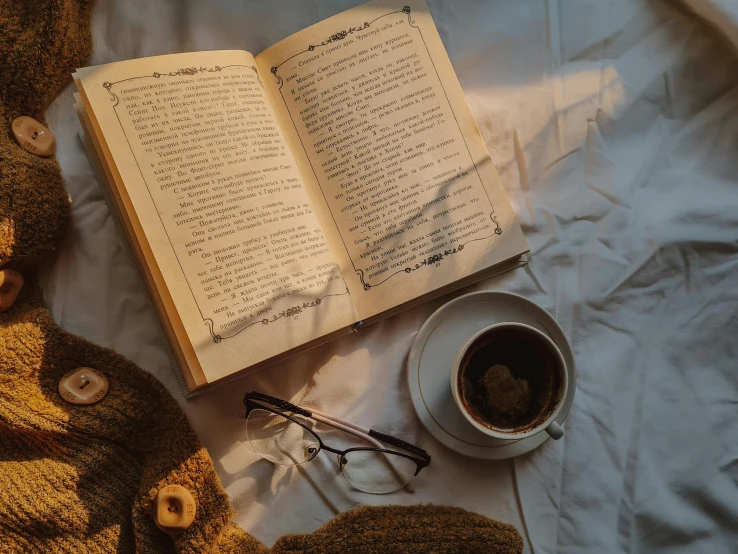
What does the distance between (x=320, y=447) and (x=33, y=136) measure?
1.45ft

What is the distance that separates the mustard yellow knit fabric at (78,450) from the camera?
61 cm

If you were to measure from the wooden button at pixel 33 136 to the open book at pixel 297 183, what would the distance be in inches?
1.9

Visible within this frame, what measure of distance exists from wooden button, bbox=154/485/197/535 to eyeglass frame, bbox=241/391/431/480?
10 centimetres

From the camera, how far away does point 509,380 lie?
0.62m

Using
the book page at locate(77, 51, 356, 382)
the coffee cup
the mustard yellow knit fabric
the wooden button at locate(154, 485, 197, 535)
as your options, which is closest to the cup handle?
the coffee cup

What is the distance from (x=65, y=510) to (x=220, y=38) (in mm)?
521

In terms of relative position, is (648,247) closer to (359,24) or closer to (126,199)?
(359,24)

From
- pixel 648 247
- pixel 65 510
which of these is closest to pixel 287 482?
pixel 65 510

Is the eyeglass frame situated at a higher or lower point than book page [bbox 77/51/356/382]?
lower

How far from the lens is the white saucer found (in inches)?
25.8

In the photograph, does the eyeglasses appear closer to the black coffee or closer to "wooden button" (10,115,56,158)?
the black coffee

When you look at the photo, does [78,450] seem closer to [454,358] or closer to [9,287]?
[9,287]

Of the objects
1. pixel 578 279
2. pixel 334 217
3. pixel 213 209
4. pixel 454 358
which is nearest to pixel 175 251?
pixel 213 209

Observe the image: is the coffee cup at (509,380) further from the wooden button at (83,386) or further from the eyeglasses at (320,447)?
the wooden button at (83,386)
